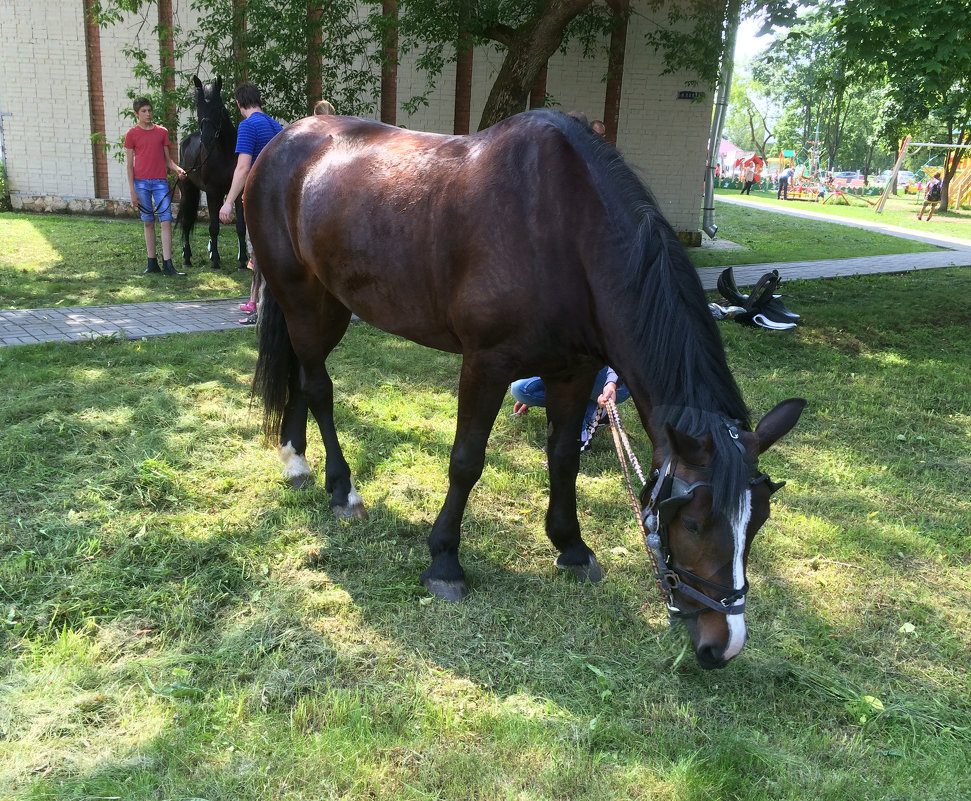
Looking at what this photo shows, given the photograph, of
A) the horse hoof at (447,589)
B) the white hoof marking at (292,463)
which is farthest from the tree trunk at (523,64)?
the horse hoof at (447,589)

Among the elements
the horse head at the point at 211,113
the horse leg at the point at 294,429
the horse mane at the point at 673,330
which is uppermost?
the horse head at the point at 211,113

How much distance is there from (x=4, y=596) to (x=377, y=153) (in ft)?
8.28

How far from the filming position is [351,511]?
373cm

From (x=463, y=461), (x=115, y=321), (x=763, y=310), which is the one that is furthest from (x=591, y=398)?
(x=115, y=321)

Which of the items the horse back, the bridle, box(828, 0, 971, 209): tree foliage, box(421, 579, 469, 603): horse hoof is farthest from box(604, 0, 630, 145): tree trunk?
the bridle

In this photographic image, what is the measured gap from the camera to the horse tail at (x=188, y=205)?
995 cm

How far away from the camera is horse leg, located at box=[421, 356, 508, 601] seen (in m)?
2.91

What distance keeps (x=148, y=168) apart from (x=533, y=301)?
320 inches

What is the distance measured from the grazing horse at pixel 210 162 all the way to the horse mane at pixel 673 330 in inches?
297

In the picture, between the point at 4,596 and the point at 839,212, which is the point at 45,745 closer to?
the point at 4,596

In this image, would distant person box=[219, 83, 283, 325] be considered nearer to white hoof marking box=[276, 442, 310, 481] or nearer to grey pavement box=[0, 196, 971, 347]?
grey pavement box=[0, 196, 971, 347]

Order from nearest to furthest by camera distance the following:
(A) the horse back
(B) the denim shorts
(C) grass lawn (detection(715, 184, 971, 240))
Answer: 1. (A) the horse back
2. (B) the denim shorts
3. (C) grass lawn (detection(715, 184, 971, 240))

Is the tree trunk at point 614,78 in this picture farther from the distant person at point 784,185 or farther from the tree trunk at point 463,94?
the distant person at point 784,185

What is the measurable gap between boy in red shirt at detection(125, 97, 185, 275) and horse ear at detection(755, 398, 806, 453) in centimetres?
865
